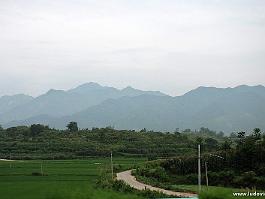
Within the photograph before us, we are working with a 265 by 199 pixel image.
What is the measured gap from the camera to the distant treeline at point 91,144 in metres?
62.9

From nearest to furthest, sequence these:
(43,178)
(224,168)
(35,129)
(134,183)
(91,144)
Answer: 1. (134,183)
2. (43,178)
3. (224,168)
4. (91,144)
5. (35,129)

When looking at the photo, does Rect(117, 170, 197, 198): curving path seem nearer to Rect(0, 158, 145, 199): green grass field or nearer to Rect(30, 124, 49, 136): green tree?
Rect(0, 158, 145, 199): green grass field

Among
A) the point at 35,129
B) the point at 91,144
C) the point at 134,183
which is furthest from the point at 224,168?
the point at 35,129

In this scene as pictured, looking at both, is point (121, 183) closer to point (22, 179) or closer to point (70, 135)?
point (22, 179)

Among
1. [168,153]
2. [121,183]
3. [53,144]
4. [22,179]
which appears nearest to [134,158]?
[168,153]

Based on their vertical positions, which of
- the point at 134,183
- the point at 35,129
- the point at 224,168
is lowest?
the point at 134,183

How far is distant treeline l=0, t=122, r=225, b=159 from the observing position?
62.9 metres

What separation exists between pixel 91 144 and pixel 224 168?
28.1 metres

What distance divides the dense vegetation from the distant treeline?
12.9 m

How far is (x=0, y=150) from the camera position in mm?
66125

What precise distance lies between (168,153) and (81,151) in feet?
39.1

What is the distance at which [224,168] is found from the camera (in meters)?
42.7

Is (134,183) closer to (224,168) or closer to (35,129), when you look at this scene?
(224,168)

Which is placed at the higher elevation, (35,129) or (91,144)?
(35,129)
